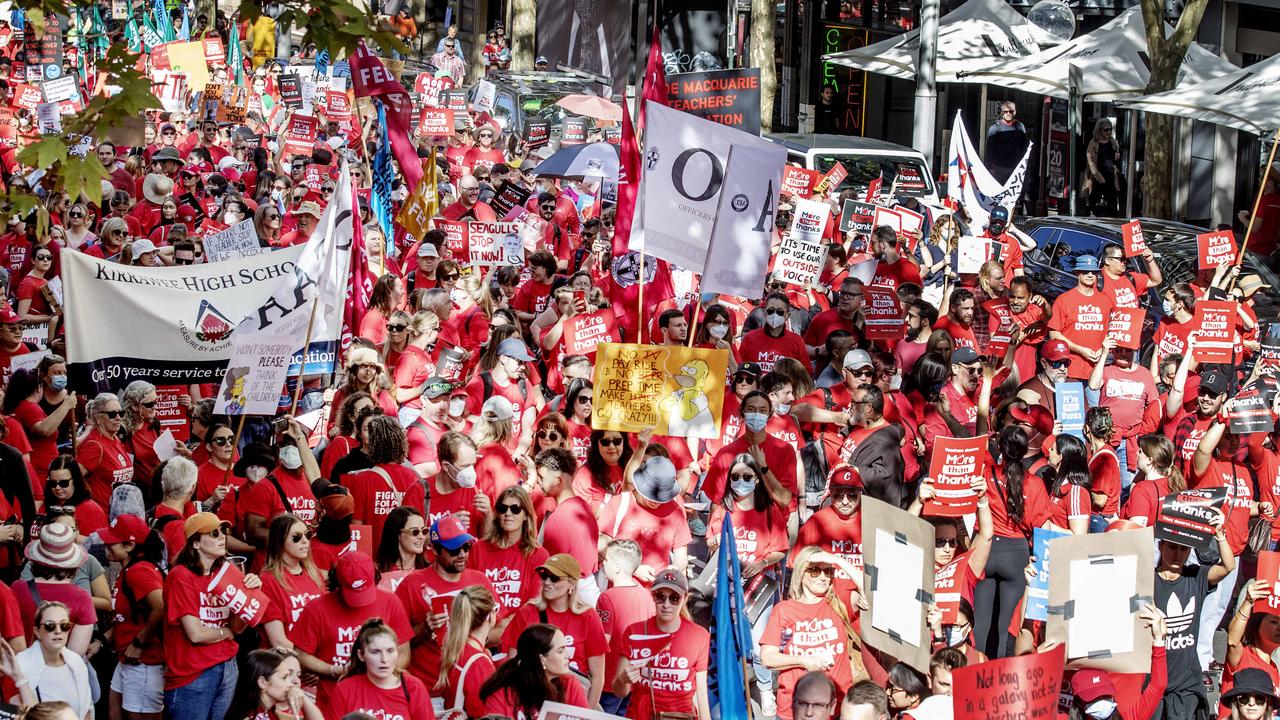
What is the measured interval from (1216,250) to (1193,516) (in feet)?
25.7

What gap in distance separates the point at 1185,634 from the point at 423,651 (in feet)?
13.0

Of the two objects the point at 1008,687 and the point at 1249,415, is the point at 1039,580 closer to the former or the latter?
the point at 1008,687

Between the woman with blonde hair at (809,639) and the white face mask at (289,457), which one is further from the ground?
the white face mask at (289,457)

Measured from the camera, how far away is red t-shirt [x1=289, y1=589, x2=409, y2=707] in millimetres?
7758

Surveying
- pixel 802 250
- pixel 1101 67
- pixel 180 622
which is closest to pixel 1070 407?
pixel 802 250

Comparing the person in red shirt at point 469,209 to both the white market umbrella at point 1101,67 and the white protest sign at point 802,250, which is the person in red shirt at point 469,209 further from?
the white market umbrella at point 1101,67

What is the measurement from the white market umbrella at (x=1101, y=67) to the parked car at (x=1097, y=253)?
7.25 meters

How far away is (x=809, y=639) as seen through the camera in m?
8.32

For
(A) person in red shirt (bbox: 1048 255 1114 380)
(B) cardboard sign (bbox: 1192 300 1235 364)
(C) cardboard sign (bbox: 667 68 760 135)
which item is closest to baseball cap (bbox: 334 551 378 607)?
(C) cardboard sign (bbox: 667 68 760 135)

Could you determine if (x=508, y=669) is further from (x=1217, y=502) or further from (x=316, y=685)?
(x=1217, y=502)

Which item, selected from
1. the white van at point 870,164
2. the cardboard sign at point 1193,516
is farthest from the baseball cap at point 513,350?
the white van at point 870,164

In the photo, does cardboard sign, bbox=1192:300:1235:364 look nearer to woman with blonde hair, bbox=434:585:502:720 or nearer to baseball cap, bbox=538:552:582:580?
baseball cap, bbox=538:552:582:580

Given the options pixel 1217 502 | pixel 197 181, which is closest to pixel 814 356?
pixel 1217 502

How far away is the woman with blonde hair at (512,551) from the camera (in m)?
8.59
